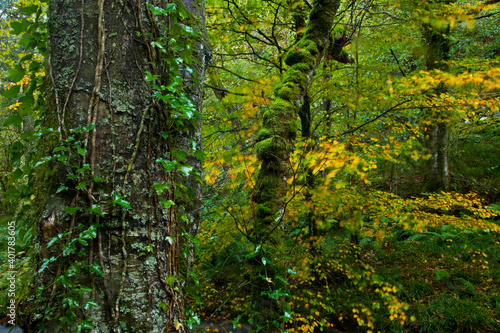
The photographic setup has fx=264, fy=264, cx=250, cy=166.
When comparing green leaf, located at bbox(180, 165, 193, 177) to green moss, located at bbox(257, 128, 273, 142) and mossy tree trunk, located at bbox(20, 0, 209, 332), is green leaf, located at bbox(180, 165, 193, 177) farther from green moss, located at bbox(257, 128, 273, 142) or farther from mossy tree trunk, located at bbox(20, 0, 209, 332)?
green moss, located at bbox(257, 128, 273, 142)

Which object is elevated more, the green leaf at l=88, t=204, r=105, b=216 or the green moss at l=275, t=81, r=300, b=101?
the green moss at l=275, t=81, r=300, b=101

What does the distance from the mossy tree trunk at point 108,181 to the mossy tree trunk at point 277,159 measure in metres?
1.14

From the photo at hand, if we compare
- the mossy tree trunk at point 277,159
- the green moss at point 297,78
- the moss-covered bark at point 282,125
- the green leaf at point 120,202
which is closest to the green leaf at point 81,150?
the green leaf at point 120,202

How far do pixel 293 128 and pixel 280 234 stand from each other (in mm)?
1071

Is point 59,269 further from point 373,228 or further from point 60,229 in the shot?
point 373,228

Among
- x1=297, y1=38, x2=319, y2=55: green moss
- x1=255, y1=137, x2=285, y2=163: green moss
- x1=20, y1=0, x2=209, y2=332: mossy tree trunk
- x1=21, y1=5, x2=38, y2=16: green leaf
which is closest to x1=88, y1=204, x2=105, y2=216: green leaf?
x1=20, y1=0, x2=209, y2=332: mossy tree trunk

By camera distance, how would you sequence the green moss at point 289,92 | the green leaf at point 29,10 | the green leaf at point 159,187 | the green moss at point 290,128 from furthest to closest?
the green moss at point 289,92 → the green moss at point 290,128 → the green leaf at point 29,10 → the green leaf at point 159,187

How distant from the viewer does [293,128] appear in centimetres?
272

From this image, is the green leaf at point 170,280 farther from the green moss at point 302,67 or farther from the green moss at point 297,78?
the green moss at point 302,67

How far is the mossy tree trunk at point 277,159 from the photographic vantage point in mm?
2248

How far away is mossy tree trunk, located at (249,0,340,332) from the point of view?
2.25 meters

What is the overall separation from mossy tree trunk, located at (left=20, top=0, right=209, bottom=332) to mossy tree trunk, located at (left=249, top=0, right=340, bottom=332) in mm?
1140

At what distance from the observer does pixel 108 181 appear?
1.05 m

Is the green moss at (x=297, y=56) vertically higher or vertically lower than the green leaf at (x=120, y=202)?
higher
